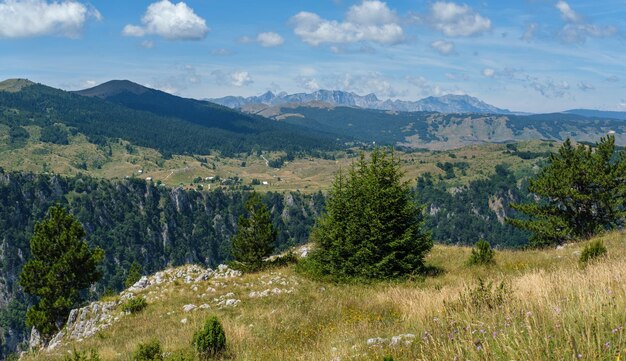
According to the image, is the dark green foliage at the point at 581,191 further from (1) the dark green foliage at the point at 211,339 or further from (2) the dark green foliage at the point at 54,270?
(2) the dark green foliage at the point at 54,270

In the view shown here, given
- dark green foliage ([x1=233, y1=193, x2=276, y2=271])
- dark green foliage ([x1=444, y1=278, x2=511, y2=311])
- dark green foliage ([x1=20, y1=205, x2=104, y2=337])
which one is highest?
dark green foliage ([x1=444, y1=278, x2=511, y2=311])

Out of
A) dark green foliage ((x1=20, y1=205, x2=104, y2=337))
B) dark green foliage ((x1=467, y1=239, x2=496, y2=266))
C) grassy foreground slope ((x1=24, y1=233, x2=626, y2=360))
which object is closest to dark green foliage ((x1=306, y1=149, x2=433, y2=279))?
grassy foreground slope ((x1=24, y1=233, x2=626, y2=360))

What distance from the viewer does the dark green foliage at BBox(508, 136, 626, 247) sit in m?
46.0

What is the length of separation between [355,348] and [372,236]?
15513 millimetres

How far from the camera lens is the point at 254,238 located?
34.5 meters

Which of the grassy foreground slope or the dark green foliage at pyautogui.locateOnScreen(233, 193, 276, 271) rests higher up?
the grassy foreground slope

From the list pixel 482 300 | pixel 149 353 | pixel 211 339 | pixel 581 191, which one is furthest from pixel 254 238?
pixel 581 191

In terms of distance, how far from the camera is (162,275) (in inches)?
1254

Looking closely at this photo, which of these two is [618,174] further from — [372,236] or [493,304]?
[493,304]

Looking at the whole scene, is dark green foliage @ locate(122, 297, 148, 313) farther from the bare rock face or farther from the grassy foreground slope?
the grassy foreground slope

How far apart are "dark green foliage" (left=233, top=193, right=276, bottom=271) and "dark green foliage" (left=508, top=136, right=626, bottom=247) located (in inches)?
1197

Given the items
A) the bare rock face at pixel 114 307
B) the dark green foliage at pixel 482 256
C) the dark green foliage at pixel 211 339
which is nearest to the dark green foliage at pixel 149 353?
the dark green foliage at pixel 211 339

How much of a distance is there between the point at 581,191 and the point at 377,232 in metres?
34.2

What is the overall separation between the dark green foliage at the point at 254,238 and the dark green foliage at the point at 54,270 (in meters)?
16.5
